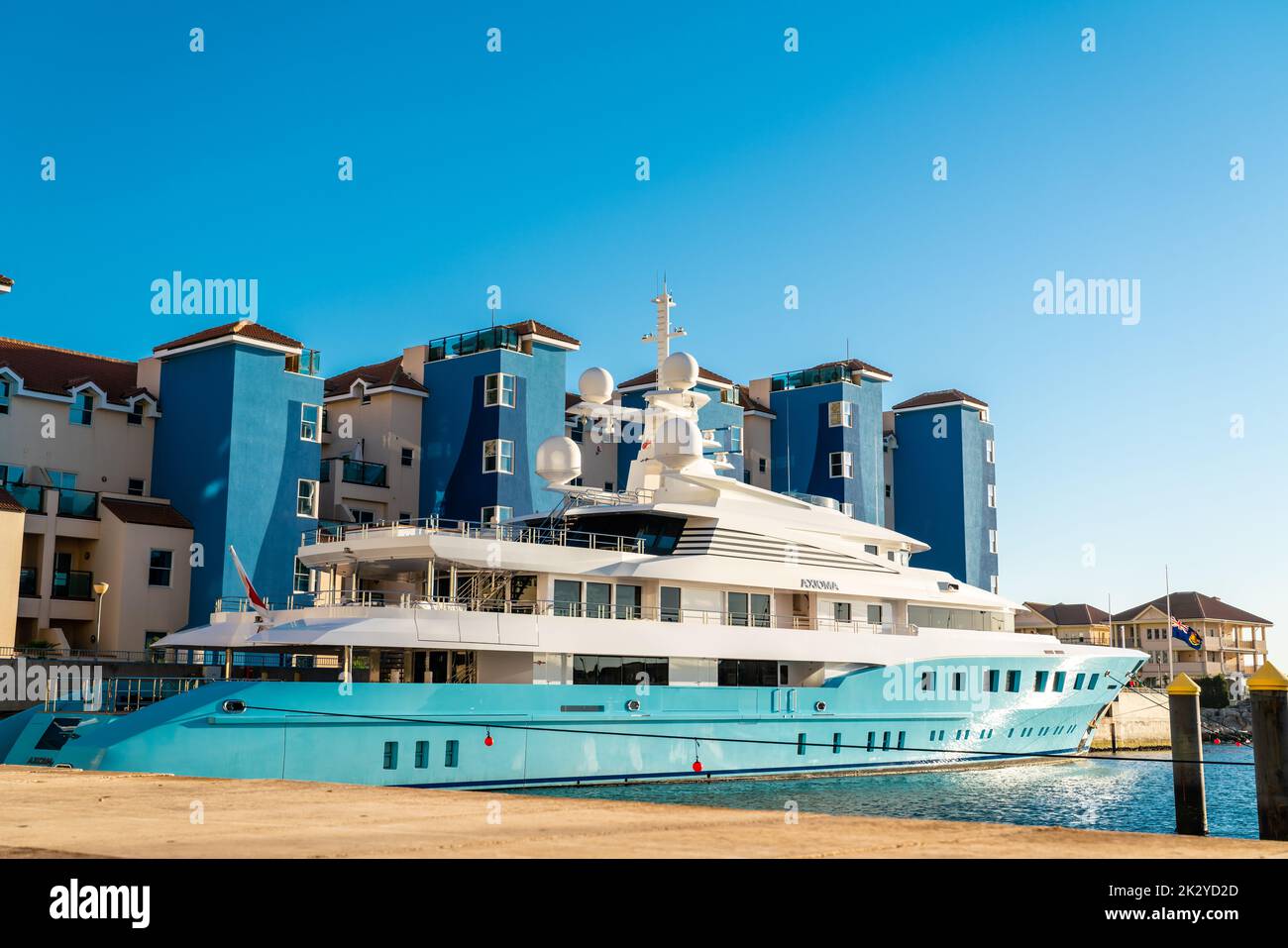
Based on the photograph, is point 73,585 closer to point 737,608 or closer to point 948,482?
point 737,608

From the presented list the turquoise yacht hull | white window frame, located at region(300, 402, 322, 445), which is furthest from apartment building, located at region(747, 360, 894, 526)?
white window frame, located at region(300, 402, 322, 445)

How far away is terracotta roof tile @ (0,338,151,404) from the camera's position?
35781mm

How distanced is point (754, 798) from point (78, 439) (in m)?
23.2

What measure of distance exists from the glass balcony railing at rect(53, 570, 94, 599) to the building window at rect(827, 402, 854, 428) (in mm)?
28790

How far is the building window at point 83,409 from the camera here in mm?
36000

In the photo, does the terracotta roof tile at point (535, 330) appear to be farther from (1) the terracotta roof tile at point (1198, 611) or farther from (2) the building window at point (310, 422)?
(1) the terracotta roof tile at point (1198, 611)

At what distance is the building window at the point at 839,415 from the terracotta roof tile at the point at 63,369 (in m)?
26.5

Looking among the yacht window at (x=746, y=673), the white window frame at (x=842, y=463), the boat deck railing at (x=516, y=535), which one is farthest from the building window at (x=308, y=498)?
the white window frame at (x=842, y=463)

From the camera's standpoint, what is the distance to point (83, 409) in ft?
119

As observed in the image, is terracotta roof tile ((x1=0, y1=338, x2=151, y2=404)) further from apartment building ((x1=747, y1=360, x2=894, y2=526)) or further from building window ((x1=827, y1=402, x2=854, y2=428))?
building window ((x1=827, y1=402, x2=854, y2=428))

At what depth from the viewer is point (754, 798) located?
952 inches

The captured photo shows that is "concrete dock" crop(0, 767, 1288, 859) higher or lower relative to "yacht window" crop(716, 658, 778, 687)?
lower
